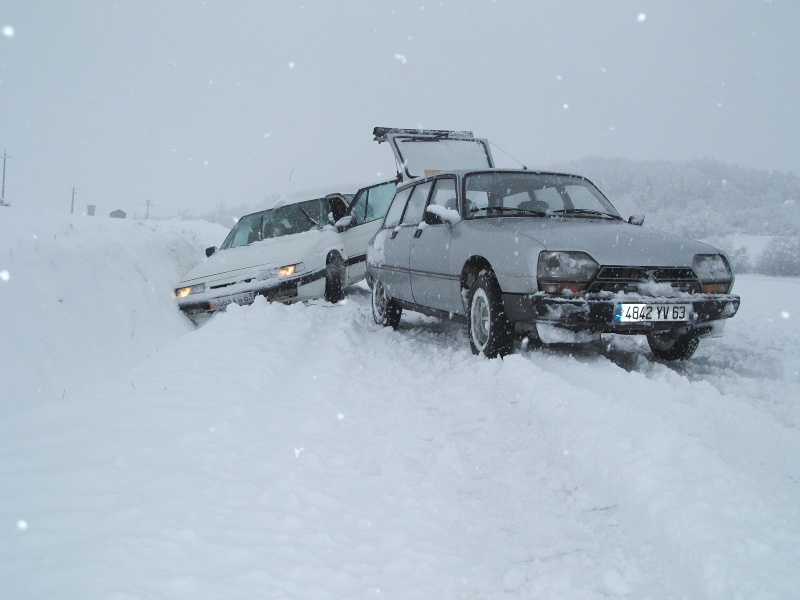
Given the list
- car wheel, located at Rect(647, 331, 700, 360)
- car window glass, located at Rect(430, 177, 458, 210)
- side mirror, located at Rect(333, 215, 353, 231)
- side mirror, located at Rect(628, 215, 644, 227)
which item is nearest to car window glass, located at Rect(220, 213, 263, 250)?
side mirror, located at Rect(333, 215, 353, 231)

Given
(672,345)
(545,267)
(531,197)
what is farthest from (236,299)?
(672,345)

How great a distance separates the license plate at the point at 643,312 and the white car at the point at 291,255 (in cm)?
448

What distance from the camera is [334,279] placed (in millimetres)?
8164

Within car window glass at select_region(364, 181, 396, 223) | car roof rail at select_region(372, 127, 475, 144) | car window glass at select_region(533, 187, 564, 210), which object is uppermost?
car roof rail at select_region(372, 127, 475, 144)

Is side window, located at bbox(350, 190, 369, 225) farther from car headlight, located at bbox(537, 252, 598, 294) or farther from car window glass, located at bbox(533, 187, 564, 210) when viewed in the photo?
car headlight, located at bbox(537, 252, 598, 294)

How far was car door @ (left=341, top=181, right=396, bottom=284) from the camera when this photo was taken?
28.7ft

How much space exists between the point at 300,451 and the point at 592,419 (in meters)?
1.56

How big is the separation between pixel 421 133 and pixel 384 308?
3.63 m

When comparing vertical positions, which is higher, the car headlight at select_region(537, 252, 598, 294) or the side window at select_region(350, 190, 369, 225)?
the side window at select_region(350, 190, 369, 225)

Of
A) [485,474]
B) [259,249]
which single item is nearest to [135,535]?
[485,474]

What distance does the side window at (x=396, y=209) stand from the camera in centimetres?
684

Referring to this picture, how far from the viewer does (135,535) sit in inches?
79.4

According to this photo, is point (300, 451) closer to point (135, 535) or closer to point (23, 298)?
point (135, 535)

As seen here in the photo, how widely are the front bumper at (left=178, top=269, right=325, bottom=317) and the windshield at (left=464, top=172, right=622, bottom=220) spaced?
295 centimetres
